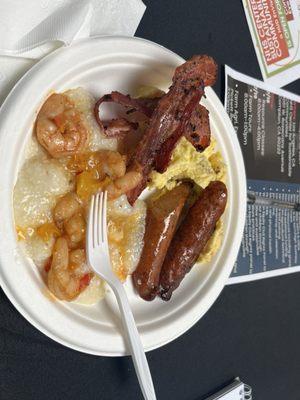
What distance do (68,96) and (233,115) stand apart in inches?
28.6

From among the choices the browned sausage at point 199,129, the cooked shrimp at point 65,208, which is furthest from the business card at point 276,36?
the cooked shrimp at point 65,208

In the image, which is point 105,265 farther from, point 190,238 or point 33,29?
point 33,29

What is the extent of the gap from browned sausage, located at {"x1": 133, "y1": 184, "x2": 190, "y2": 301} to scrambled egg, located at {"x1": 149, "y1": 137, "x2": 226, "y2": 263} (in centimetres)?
6

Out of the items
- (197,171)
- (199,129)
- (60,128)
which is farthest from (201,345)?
(60,128)

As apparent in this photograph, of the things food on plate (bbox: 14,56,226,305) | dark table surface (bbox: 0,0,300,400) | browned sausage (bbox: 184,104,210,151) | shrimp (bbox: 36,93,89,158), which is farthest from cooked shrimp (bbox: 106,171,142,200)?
dark table surface (bbox: 0,0,300,400)

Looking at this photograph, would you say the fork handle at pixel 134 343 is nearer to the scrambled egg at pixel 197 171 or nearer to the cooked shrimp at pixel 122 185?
the cooked shrimp at pixel 122 185

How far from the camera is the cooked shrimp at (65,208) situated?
104cm

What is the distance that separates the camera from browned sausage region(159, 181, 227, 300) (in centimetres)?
124

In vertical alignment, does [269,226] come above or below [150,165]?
below

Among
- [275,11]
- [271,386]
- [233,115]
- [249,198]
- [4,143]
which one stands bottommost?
[271,386]

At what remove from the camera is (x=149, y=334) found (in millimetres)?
1218

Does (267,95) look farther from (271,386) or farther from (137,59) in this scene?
(271,386)

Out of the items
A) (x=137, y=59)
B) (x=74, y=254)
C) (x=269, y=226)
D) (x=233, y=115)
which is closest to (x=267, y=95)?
(x=233, y=115)

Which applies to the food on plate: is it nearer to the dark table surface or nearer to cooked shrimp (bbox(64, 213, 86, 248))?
cooked shrimp (bbox(64, 213, 86, 248))
